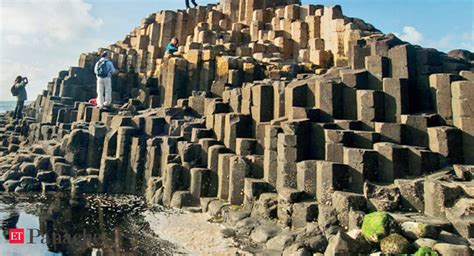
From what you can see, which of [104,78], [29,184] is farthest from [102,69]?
[29,184]

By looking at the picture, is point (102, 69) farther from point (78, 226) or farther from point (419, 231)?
point (419, 231)

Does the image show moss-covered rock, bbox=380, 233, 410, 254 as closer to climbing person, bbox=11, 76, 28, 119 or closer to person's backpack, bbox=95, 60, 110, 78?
person's backpack, bbox=95, 60, 110, 78

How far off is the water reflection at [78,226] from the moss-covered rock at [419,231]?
3935 millimetres

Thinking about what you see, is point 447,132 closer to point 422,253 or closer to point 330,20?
point 422,253

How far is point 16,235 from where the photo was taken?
7.16 meters

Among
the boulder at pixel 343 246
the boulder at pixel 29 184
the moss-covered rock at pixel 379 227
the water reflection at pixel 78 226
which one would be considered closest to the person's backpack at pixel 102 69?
the boulder at pixel 29 184

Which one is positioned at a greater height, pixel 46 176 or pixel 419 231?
pixel 46 176

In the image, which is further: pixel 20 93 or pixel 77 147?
pixel 20 93

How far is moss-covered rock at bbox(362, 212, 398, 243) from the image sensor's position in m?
5.68

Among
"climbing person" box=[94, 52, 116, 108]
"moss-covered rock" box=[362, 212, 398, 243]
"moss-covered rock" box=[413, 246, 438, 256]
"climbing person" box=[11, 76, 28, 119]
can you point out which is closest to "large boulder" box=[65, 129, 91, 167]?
"climbing person" box=[94, 52, 116, 108]

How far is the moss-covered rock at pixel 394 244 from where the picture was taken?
17.6 ft

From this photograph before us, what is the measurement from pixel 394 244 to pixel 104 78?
41.0 feet

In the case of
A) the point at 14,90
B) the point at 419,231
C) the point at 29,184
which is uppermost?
the point at 14,90

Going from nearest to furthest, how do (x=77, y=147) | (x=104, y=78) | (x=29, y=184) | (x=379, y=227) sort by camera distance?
(x=379, y=227) → (x=29, y=184) → (x=77, y=147) → (x=104, y=78)
